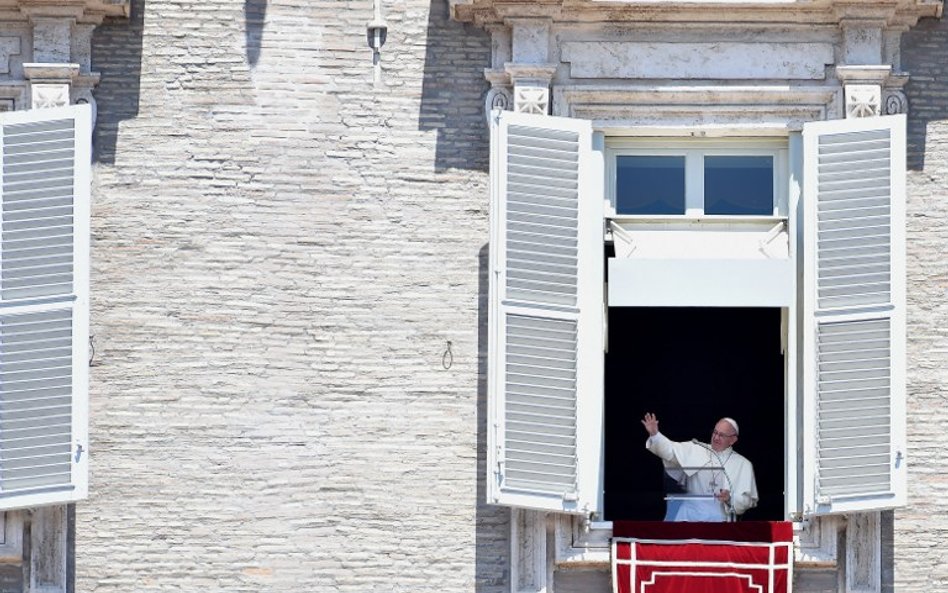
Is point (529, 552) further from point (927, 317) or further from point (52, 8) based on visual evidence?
point (52, 8)

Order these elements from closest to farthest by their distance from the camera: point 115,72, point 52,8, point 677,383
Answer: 1. point 52,8
2. point 115,72
3. point 677,383

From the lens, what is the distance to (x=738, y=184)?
18500mm

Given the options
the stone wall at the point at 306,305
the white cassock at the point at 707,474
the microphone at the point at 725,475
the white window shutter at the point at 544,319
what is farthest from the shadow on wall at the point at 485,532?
the microphone at the point at 725,475

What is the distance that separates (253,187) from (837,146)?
314 cm

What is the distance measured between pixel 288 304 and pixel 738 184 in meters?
2.55

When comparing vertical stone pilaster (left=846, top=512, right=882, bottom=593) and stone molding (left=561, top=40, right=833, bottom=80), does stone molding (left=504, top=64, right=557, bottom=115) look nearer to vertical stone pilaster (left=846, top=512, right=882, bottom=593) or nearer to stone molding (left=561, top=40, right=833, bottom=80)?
stone molding (left=561, top=40, right=833, bottom=80)

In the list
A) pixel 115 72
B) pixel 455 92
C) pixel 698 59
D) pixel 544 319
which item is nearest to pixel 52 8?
pixel 115 72

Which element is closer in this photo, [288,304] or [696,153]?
[288,304]

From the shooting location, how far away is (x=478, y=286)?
1820 centimetres

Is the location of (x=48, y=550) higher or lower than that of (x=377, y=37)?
lower

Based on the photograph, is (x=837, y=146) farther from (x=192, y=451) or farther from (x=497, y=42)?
(x=192, y=451)

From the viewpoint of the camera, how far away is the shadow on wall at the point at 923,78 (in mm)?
18344

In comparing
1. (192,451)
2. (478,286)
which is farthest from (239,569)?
(478,286)

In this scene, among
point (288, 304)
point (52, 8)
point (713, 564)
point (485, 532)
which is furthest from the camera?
point (52, 8)
